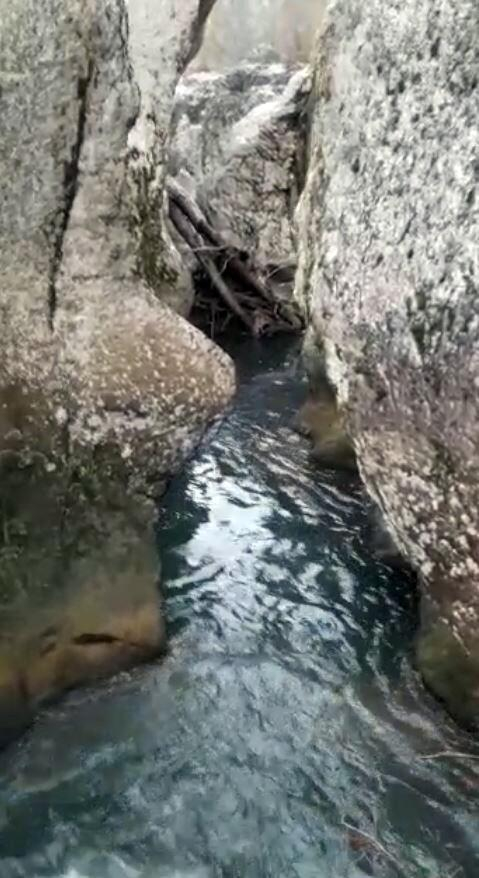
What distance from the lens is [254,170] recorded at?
41.9 feet

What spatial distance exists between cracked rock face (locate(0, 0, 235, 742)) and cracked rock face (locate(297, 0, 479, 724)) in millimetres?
651

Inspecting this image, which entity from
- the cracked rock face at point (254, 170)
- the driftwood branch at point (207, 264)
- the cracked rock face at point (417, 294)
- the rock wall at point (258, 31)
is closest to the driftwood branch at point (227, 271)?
the driftwood branch at point (207, 264)

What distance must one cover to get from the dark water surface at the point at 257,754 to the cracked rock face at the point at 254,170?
23.2 ft

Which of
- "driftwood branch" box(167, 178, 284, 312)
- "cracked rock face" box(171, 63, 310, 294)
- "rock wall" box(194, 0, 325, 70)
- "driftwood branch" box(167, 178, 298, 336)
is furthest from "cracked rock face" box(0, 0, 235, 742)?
"rock wall" box(194, 0, 325, 70)

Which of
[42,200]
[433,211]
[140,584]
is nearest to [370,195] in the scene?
[433,211]

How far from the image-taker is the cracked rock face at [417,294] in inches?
152

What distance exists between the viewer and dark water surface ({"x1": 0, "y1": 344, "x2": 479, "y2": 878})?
147 inches

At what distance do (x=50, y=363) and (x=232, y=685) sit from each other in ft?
5.70

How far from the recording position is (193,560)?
6.07 metres

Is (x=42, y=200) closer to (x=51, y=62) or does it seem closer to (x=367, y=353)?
(x=51, y=62)

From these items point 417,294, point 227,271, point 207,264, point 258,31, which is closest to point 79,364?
point 417,294

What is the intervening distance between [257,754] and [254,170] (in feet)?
31.9

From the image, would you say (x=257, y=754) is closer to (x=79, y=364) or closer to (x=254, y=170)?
(x=79, y=364)

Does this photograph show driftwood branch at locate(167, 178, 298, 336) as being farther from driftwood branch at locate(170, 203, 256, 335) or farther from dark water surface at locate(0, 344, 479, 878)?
dark water surface at locate(0, 344, 479, 878)
